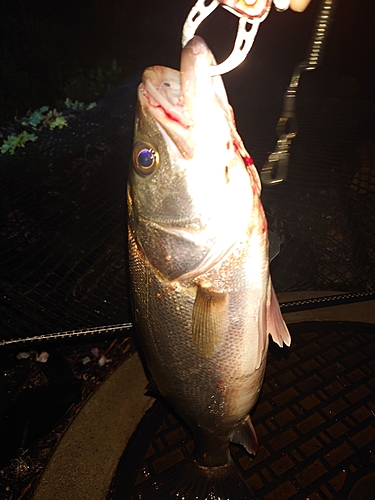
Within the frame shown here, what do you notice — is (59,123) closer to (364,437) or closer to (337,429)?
(337,429)

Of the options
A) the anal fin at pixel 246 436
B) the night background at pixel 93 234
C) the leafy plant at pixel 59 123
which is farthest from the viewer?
the leafy plant at pixel 59 123

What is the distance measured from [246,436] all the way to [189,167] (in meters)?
1.45

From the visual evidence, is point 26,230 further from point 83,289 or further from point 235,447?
point 235,447

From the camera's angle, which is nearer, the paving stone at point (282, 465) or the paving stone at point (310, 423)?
the paving stone at point (282, 465)

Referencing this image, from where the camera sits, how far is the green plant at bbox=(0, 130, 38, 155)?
5680 mm

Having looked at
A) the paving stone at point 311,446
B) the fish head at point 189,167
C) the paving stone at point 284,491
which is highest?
the fish head at point 189,167

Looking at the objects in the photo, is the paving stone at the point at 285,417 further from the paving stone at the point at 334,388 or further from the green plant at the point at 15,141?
the green plant at the point at 15,141

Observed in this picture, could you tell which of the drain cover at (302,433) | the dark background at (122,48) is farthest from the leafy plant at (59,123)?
the drain cover at (302,433)

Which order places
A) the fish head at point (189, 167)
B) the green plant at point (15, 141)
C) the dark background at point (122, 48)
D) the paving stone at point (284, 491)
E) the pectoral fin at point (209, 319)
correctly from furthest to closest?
the dark background at point (122, 48) → the green plant at point (15, 141) → the paving stone at point (284, 491) → the pectoral fin at point (209, 319) → the fish head at point (189, 167)

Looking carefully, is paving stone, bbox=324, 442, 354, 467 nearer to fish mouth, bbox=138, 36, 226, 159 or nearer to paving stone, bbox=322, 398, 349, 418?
paving stone, bbox=322, 398, 349, 418

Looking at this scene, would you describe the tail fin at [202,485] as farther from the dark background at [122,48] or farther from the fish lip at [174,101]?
the dark background at [122,48]

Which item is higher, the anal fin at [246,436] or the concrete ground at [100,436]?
the anal fin at [246,436]

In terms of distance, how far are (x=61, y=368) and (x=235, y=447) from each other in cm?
164

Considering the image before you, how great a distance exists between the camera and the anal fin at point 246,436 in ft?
6.80
